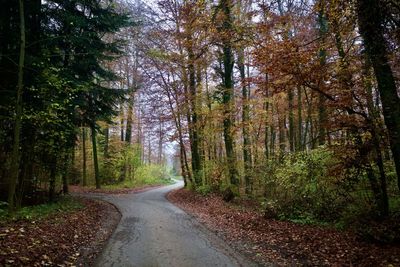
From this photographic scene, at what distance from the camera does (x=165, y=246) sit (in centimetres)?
837

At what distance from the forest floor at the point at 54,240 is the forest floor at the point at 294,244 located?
3.60 meters

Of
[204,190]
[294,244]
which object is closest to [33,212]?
[294,244]

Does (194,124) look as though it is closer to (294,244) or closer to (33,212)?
(33,212)

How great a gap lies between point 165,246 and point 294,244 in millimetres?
3278

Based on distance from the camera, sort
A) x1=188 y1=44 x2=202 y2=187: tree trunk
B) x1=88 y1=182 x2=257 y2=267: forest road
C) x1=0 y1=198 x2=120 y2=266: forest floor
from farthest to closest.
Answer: x1=188 y1=44 x2=202 y2=187: tree trunk < x1=88 y1=182 x2=257 y2=267: forest road < x1=0 y1=198 x2=120 y2=266: forest floor

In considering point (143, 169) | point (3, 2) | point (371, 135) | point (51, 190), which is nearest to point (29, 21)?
point (3, 2)

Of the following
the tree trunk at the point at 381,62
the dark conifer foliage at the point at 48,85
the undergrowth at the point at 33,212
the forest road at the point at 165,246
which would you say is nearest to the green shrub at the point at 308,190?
the tree trunk at the point at 381,62

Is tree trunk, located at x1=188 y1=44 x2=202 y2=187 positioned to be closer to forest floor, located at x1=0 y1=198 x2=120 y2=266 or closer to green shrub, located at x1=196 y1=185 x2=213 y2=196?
green shrub, located at x1=196 y1=185 x2=213 y2=196

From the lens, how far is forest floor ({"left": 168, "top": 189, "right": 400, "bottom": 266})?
687 centimetres

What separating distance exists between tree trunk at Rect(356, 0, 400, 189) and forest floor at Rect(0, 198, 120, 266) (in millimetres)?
7138

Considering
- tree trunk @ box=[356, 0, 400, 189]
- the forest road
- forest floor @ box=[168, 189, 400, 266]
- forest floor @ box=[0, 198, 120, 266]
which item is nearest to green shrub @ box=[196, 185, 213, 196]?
forest floor @ box=[168, 189, 400, 266]

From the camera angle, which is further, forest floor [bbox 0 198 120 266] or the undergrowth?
the undergrowth

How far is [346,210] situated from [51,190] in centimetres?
1206

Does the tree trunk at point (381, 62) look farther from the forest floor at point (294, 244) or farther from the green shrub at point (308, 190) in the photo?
the green shrub at point (308, 190)
